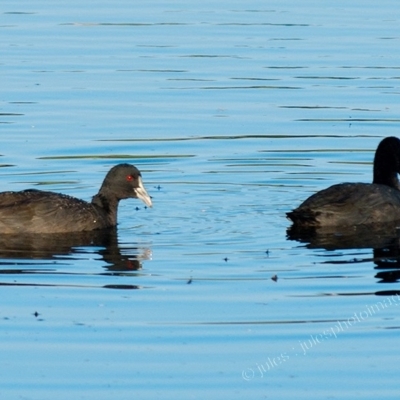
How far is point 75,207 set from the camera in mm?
15430

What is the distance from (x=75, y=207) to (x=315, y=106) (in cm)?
747

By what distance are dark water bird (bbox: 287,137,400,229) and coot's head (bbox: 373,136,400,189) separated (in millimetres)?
609

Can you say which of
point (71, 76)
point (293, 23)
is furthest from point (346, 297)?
point (293, 23)

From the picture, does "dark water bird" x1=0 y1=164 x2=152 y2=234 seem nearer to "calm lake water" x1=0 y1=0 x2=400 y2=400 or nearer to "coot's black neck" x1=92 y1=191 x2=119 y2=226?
"coot's black neck" x1=92 y1=191 x2=119 y2=226

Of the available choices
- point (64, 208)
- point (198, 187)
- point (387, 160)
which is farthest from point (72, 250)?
point (387, 160)

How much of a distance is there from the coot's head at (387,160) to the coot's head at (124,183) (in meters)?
3.06

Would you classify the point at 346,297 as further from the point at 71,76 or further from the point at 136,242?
the point at 71,76

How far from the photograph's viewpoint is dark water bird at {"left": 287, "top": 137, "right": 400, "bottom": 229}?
15.2 meters

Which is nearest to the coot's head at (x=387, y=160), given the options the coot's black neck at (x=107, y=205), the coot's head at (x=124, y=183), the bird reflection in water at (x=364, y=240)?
the bird reflection in water at (x=364, y=240)

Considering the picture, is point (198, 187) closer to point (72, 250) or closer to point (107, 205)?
point (107, 205)

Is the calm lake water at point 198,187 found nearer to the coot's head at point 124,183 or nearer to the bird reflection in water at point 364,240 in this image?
the bird reflection in water at point 364,240

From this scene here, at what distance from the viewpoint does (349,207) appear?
1545 centimetres

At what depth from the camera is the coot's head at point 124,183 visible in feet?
52.6

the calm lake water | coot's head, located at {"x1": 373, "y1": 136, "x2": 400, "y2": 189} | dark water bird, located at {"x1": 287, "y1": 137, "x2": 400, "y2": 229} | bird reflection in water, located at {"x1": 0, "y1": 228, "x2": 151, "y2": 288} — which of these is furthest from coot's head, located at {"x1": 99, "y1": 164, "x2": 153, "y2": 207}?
coot's head, located at {"x1": 373, "y1": 136, "x2": 400, "y2": 189}
